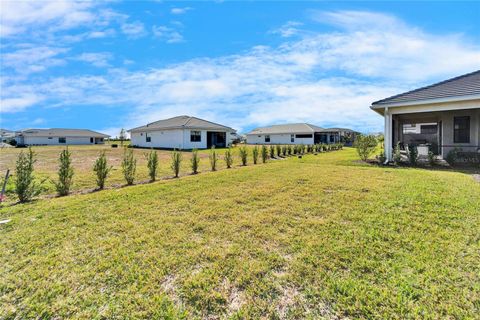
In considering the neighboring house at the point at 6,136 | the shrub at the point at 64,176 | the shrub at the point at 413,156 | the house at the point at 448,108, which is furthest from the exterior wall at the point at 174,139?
the neighboring house at the point at 6,136

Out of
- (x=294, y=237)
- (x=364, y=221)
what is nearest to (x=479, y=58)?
(x=364, y=221)

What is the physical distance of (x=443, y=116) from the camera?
13.1m

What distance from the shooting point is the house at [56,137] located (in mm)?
49875

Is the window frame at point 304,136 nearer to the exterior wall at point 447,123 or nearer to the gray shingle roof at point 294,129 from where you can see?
the gray shingle roof at point 294,129

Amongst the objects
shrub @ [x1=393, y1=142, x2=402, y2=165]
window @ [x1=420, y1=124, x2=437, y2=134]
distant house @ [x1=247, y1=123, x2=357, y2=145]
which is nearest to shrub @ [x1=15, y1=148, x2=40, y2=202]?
shrub @ [x1=393, y1=142, x2=402, y2=165]

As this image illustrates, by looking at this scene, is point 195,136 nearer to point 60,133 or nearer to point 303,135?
point 303,135

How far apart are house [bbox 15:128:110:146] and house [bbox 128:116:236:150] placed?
2709 cm

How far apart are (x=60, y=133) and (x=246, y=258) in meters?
64.2

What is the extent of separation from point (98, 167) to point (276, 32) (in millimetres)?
11163

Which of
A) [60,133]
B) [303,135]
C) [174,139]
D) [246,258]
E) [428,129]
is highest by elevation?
[60,133]

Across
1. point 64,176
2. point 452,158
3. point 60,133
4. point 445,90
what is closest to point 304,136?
point 445,90

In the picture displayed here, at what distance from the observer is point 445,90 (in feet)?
36.7

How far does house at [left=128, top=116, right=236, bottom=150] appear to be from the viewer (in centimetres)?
2844

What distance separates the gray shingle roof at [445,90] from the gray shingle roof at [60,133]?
6039 cm
